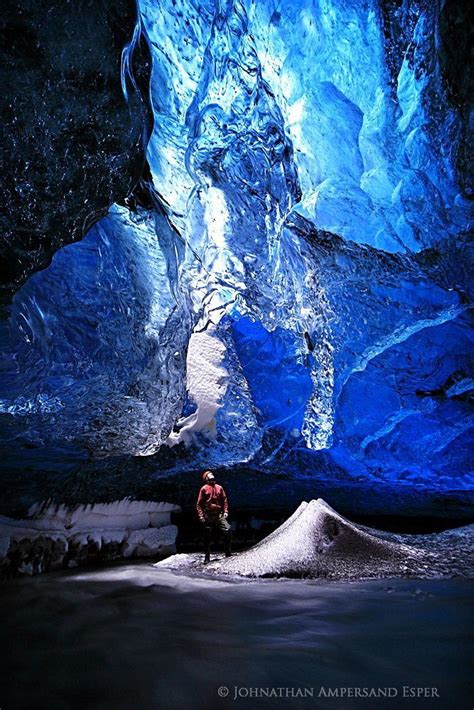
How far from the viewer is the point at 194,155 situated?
12.3 feet

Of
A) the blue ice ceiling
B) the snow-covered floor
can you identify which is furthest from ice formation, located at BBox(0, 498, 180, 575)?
the blue ice ceiling

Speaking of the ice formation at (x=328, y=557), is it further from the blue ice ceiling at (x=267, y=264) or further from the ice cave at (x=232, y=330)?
the blue ice ceiling at (x=267, y=264)

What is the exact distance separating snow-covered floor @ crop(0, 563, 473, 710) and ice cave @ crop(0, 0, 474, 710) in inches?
0.8

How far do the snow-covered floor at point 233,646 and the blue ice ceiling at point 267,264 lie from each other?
1874 mm

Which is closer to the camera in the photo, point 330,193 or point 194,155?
point 194,155

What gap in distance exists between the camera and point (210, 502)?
222 inches

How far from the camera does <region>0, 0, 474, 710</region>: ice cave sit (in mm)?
2330

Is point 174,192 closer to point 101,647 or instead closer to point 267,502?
point 101,647

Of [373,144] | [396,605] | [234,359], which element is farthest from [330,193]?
[396,605]

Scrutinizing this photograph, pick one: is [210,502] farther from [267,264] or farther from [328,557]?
[267,264]

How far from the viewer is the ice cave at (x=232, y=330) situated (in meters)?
2.33

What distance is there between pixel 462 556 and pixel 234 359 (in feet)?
12.0

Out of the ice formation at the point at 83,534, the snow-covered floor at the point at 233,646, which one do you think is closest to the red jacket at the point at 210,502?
the snow-covered floor at the point at 233,646

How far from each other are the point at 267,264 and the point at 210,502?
3.08m
